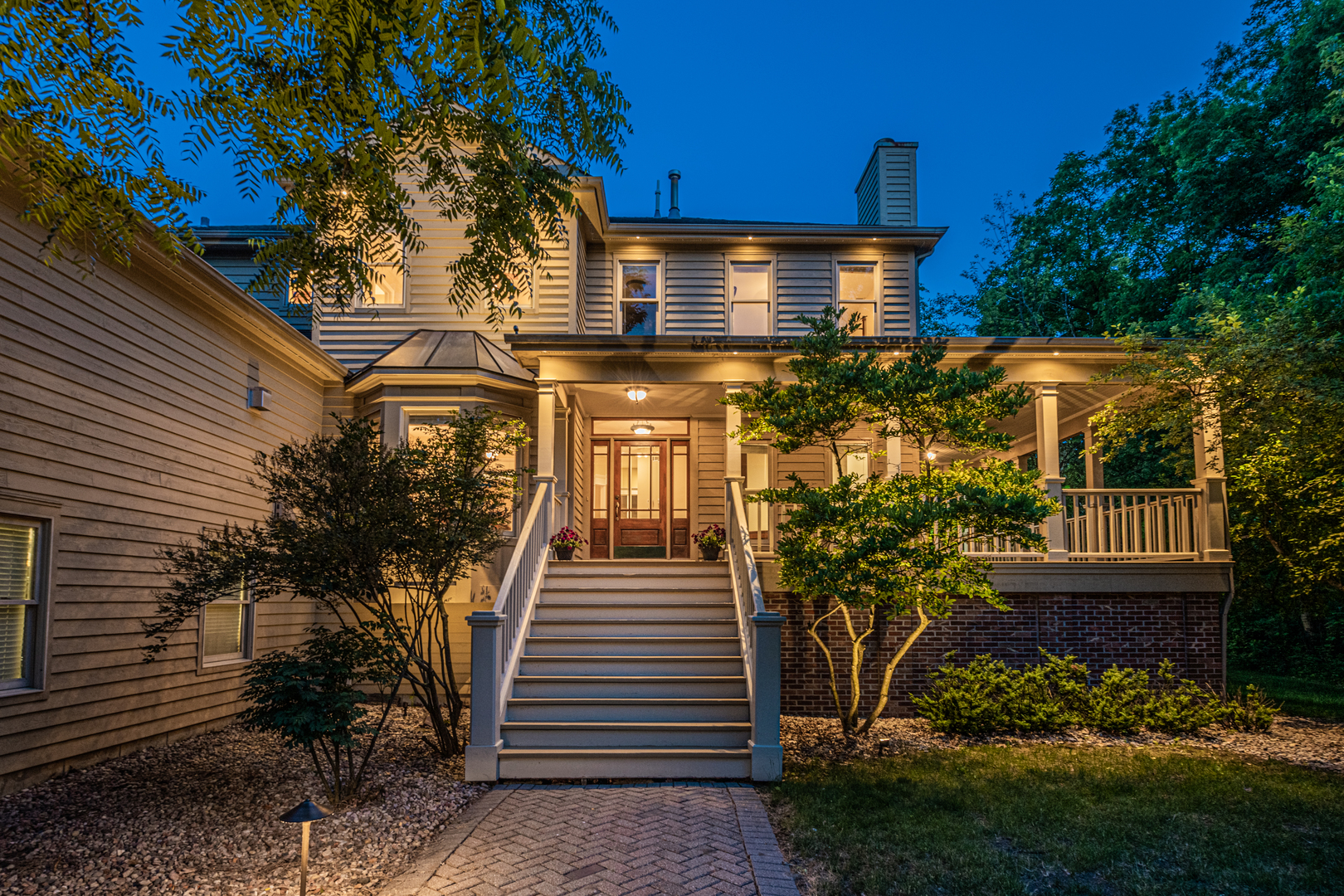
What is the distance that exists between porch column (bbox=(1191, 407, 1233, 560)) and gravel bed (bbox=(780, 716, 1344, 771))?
1933 millimetres

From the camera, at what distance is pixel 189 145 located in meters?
4.23

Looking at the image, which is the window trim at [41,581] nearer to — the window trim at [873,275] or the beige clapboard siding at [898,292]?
the window trim at [873,275]

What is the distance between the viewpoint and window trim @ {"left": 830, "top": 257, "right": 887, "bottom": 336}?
12664 mm

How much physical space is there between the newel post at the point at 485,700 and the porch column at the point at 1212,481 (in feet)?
25.3

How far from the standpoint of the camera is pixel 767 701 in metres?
6.19

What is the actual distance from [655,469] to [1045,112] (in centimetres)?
19824

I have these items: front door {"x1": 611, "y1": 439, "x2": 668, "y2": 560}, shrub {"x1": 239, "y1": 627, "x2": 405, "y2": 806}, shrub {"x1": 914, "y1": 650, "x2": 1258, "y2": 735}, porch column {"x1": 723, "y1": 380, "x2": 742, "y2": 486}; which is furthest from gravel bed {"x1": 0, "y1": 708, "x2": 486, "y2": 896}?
front door {"x1": 611, "y1": 439, "x2": 668, "y2": 560}

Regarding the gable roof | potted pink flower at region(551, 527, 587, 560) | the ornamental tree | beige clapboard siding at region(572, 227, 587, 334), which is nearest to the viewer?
the ornamental tree

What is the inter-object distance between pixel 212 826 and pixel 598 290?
9447 millimetres

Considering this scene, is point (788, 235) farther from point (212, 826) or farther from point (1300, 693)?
point (212, 826)

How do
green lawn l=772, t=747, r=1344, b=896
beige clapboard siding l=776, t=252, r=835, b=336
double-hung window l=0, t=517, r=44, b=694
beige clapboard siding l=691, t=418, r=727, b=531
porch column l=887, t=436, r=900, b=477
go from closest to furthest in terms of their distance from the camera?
1. green lawn l=772, t=747, r=1344, b=896
2. double-hung window l=0, t=517, r=44, b=694
3. porch column l=887, t=436, r=900, b=477
4. beige clapboard siding l=691, t=418, r=727, b=531
5. beige clapboard siding l=776, t=252, r=835, b=336

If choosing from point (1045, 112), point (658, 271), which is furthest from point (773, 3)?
point (658, 271)

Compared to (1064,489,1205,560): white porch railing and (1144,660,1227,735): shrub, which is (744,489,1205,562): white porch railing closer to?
(1064,489,1205,560): white porch railing

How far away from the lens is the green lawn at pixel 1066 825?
13.6 feet
